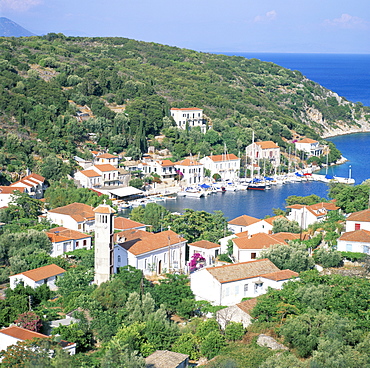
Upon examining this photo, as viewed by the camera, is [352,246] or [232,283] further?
[352,246]

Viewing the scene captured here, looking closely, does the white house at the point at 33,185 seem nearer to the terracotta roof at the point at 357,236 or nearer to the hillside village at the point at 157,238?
the hillside village at the point at 157,238

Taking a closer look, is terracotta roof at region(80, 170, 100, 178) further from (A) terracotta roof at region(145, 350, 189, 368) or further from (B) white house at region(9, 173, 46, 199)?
(A) terracotta roof at region(145, 350, 189, 368)

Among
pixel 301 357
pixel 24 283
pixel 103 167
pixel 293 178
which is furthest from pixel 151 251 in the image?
pixel 293 178

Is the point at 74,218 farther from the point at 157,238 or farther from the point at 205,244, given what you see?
the point at 205,244

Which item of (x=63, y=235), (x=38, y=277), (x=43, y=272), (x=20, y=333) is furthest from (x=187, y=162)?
(x=20, y=333)

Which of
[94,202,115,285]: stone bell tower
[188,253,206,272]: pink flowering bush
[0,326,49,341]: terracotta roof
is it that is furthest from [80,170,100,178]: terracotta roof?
[0,326,49,341]: terracotta roof

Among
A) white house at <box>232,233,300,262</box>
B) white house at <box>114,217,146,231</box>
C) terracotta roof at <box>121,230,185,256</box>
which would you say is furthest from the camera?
white house at <box>114,217,146,231</box>

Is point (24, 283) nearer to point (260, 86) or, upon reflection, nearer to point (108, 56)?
point (108, 56)
